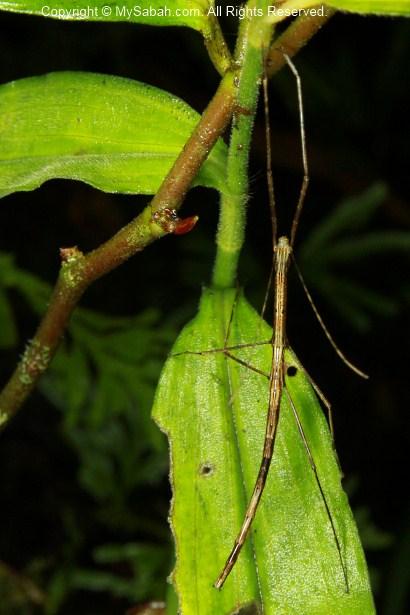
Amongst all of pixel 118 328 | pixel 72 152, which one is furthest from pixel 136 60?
pixel 72 152

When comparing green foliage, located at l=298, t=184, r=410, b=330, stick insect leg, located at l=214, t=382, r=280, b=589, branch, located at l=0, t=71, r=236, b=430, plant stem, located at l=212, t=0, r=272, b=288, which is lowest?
stick insect leg, located at l=214, t=382, r=280, b=589

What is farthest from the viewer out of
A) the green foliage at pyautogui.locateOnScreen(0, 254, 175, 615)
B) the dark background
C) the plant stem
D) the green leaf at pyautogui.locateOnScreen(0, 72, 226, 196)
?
the dark background

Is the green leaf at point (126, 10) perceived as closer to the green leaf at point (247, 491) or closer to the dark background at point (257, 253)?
the green leaf at point (247, 491)

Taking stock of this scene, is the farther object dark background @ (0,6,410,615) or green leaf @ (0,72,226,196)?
dark background @ (0,6,410,615)

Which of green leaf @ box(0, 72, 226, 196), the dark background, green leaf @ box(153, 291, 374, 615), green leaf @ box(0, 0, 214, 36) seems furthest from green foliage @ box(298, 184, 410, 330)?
green leaf @ box(0, 0, 214, 36)

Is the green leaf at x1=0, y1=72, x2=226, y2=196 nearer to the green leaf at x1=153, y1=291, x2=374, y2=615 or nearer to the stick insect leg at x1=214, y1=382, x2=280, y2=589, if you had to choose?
the green leaf at x1=153, y1=291, x2=374, y2=615

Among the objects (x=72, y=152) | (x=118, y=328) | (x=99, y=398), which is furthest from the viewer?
(x=118, y=328)

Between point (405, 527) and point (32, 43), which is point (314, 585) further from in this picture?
point (32, 43)
